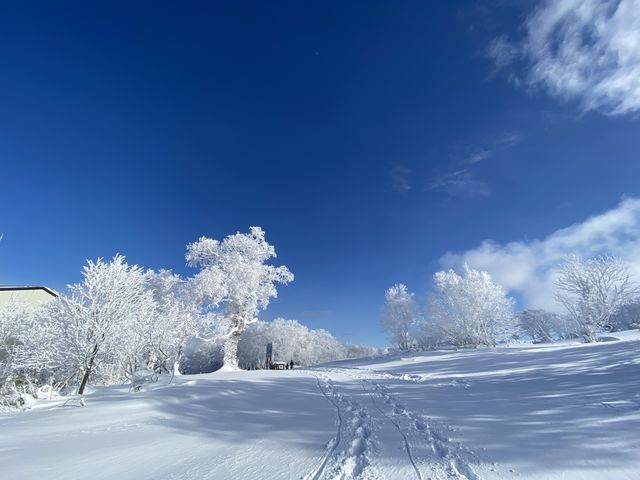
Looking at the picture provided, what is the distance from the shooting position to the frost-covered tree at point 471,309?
111ft

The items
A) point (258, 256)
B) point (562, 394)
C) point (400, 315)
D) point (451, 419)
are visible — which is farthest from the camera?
point (400, 315)

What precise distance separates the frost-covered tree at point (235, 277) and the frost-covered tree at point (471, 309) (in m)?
20.7

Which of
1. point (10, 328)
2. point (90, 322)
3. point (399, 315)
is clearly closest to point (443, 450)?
point (90, 322)

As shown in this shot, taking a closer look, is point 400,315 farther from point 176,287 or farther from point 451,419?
point 451,419

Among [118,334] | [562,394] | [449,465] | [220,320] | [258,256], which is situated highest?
[258,256]

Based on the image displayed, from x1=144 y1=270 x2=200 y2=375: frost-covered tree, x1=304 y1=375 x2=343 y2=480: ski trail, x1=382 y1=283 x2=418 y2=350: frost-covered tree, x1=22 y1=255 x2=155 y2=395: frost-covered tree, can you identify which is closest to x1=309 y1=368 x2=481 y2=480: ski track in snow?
x1=304 y1=375 x2=343 y2=480: ski trail

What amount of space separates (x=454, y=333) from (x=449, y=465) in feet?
120

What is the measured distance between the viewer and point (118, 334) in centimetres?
1301

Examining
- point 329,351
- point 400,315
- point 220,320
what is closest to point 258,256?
point 220,320

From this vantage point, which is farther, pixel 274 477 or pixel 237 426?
pixel 237 426

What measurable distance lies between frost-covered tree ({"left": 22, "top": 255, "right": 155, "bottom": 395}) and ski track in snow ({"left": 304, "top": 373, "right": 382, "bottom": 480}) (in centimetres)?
1020

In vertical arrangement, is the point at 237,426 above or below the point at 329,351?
below

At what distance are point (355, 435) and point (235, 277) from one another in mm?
22338

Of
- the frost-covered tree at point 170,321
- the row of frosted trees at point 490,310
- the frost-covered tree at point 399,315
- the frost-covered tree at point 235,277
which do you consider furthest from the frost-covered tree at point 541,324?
the frost-covered tree at point 170,321
